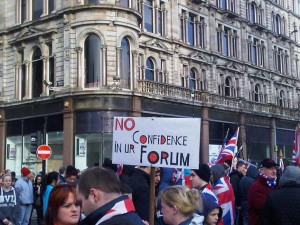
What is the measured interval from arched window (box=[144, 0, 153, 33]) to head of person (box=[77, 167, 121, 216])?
25.3 metres

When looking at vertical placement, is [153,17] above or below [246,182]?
above

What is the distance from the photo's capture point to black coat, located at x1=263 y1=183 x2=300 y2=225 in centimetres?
539

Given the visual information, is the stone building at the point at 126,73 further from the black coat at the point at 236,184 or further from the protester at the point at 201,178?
the protester at the point at 201,178

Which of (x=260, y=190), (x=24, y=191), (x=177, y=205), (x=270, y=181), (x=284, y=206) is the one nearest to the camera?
(x=177, y=205)

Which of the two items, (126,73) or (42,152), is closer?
(42,152)

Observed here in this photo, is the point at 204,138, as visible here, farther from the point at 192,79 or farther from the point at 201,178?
the point at 201,178

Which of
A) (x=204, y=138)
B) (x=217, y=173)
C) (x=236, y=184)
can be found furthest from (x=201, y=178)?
(x=204, y=138)

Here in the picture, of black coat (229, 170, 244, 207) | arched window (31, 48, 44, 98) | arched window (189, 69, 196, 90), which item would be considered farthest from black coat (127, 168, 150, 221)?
arched window (189, 69, 196, 90)

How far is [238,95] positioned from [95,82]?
14.5 metres

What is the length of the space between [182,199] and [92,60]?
68.6 ft

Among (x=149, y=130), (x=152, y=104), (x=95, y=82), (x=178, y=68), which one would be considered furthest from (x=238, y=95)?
(x=149, y=130)

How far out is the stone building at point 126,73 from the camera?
24.3m

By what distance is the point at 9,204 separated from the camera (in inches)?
403

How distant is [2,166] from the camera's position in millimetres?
28219
